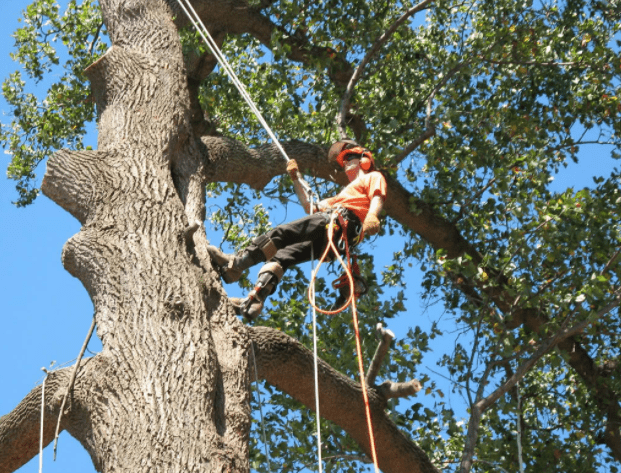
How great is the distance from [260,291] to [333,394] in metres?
0.75

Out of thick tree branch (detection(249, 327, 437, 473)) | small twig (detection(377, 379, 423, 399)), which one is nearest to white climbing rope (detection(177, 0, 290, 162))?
thick tree branch (detection(249, 327, 437, 473))

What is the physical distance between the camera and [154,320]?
13.3 feet

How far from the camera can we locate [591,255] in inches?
265

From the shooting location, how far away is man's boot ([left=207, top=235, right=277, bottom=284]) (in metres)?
4.97

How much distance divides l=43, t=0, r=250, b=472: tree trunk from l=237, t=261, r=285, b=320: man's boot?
0.33 m

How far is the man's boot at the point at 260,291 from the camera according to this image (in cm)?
486

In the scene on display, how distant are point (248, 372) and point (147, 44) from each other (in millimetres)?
2723

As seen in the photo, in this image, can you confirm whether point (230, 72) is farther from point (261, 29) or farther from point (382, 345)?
point (382, 345)

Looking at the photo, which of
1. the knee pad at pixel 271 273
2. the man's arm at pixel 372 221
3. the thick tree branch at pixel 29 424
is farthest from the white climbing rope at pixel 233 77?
the thick tree branch at pixel 29 424

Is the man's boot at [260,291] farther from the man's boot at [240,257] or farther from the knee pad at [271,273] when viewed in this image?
the man's boot at [240,257]

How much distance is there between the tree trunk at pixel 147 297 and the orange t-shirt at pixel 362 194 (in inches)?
40.2

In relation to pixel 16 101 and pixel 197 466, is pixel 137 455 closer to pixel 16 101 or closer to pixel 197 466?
pixel 197 466

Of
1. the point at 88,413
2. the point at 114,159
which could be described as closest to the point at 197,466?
the point at 88,413

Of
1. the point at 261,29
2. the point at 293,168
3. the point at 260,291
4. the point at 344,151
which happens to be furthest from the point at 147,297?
the point at 261,29
